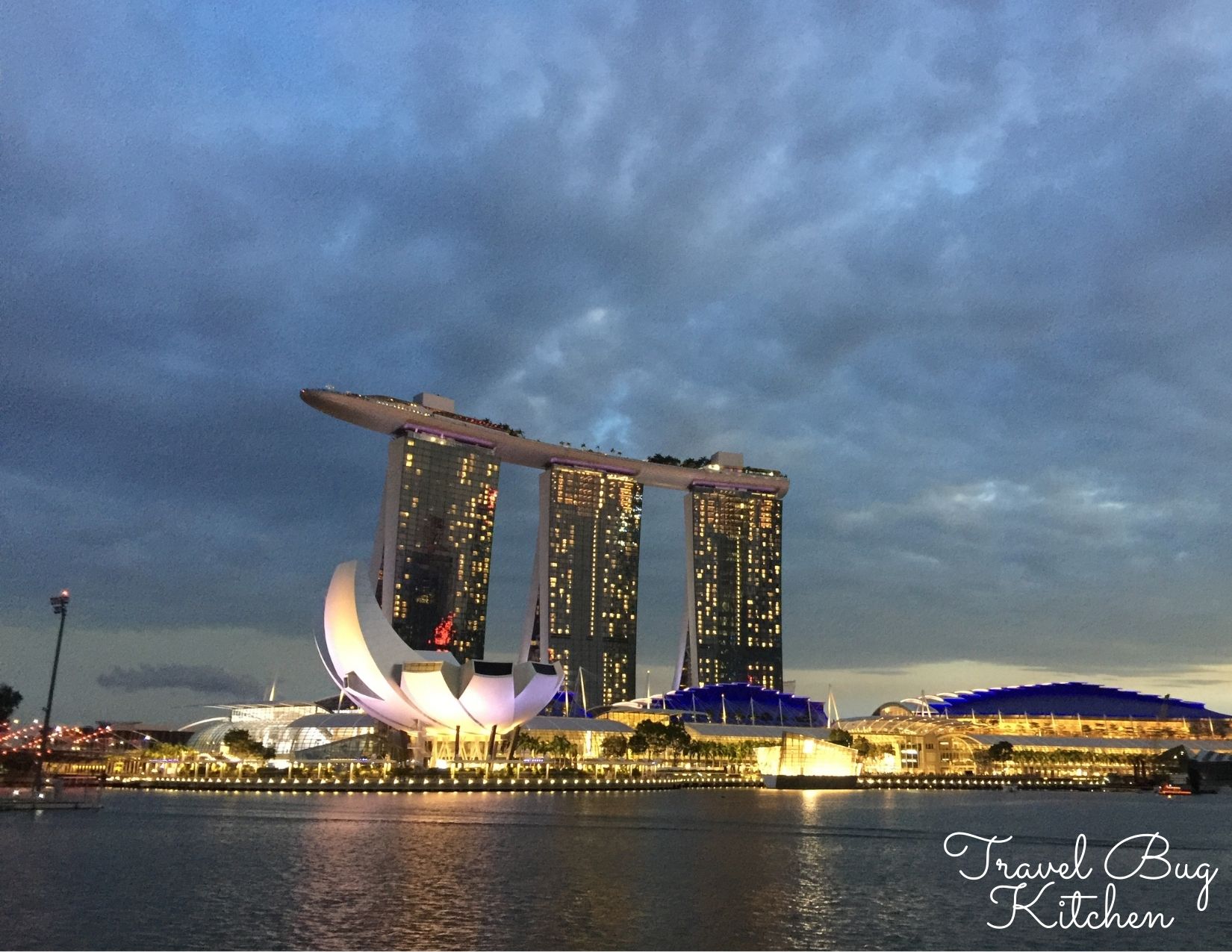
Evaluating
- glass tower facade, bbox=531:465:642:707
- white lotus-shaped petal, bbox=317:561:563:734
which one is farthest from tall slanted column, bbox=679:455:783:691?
white lotus-shaped petal, bbox=317:561:563:734

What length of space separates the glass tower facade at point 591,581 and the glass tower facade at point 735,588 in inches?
426

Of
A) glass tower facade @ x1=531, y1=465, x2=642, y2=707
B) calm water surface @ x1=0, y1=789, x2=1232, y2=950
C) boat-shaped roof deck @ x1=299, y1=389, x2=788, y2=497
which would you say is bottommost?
calm water surface @ x1=0, y1=789, x2=1232, y2=950

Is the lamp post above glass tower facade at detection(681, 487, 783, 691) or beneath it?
beneath

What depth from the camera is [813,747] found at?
334 feet

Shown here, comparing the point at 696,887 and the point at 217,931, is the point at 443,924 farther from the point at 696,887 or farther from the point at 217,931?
the point at 696,887

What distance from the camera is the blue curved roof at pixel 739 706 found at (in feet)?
477

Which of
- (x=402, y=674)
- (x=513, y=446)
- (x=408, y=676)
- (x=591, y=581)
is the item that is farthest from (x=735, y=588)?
(x=408, y=676)

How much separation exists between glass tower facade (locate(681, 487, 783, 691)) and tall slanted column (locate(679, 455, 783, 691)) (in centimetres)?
13

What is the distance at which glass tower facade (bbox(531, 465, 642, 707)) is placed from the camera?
556 feet

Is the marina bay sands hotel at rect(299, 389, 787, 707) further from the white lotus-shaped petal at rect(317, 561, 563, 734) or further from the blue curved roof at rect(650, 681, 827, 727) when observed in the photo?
the white lotus-shaped petal at rect(317, 561, 563, 734)

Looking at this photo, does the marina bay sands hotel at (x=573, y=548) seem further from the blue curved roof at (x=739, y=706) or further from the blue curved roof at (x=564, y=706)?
the blue curved roof at (x=739, y=706)

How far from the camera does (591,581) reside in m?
174

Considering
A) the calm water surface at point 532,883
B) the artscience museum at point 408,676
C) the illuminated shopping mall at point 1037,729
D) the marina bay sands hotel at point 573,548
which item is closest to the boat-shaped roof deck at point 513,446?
the marina bay sands hotel at point 573,548

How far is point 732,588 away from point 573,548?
28361 millimetres
